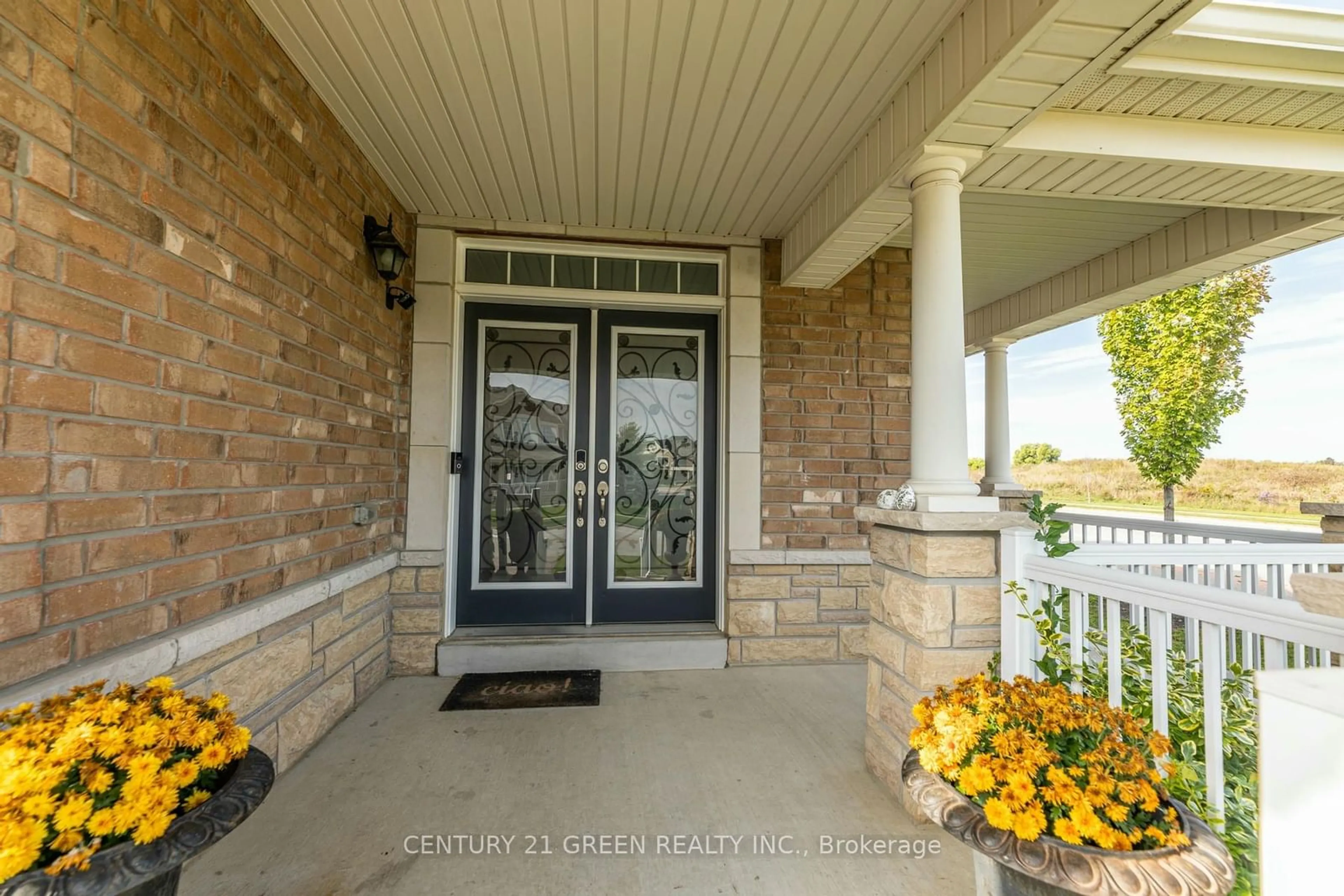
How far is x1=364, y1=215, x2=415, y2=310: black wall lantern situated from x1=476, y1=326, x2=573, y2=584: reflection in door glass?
695mm

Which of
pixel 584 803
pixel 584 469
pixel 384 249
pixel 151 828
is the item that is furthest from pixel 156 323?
pixel 584 469

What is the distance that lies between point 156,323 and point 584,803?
1.99 meters

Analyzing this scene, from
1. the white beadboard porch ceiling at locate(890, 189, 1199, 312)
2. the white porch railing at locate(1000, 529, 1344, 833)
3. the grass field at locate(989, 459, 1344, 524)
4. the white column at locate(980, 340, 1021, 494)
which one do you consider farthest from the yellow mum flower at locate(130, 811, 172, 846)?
the grass field at locate(989, 459, 1344, 524)

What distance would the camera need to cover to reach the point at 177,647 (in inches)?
60.1

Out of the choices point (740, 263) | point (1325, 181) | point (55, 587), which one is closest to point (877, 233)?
point (740, 263)

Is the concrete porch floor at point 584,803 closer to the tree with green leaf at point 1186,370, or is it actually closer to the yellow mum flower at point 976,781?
the yellow mum flower at point 976,781

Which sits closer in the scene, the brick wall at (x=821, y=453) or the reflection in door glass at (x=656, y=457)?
the brick wall at (x=821, y=453)

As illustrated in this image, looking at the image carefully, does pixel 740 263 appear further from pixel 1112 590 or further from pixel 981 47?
pixel 1112 590

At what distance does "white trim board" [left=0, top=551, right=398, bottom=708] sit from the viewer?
1.19m

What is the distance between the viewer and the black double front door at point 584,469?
348 centimetres

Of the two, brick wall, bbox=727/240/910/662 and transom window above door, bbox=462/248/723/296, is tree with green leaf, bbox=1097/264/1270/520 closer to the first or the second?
brick wall, bbox=727/240/910/662

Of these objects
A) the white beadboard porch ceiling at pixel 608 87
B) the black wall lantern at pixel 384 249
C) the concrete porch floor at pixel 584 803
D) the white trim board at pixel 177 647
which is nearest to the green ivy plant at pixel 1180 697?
the concrete porch floor at pixel 584 803

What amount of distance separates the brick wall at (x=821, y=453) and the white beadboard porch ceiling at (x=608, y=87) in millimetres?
818

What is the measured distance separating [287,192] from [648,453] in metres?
2.22
